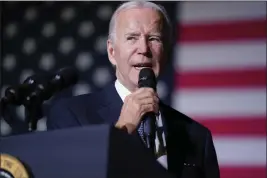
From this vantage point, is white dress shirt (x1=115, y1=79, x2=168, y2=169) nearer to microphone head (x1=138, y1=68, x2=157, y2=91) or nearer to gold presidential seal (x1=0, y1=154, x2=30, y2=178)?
microphone head (x1=138, y1=68, x2=157, y2=91)

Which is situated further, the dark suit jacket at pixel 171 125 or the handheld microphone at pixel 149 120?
the dark suit jacket at pixel 171 125

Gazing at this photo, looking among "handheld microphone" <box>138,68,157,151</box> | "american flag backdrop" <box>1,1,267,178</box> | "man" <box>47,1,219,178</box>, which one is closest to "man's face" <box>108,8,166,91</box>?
"man" <box>47,1,219,178</box>

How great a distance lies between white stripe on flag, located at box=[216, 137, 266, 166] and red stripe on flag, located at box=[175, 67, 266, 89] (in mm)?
216

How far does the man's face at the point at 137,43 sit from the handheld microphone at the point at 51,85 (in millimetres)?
103

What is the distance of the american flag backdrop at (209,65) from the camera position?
2.43 m

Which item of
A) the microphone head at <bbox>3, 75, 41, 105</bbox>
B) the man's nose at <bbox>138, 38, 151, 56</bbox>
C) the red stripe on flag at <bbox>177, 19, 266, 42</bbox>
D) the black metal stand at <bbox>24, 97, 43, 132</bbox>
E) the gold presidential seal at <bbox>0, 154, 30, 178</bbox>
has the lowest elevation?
the gold presidential seal at <bbox>0, 154, 30, 178</bbox>

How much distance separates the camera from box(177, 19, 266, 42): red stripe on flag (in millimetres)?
2445

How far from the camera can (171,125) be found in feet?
3.88

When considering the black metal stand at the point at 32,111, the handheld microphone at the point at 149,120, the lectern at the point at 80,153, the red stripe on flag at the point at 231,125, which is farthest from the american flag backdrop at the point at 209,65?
the lectern at the point at 80,153

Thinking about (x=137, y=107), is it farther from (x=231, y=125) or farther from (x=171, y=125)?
(x=231, y=125)

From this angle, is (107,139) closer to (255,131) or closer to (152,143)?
(152,143)

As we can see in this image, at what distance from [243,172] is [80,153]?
70.9 inches

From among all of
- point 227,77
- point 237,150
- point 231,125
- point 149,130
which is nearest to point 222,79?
point 227,77

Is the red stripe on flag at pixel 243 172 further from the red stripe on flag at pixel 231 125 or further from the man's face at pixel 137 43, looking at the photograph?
the man's face at pixel 137 43
